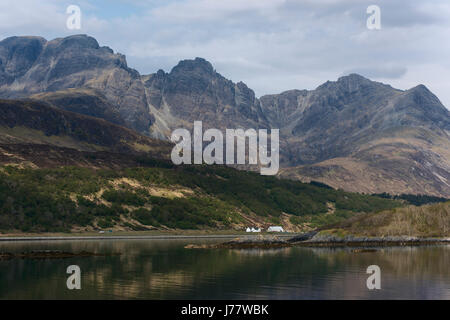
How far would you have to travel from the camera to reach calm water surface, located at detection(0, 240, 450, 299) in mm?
87000

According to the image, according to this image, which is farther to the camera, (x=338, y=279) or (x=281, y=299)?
(x=338, y=279)

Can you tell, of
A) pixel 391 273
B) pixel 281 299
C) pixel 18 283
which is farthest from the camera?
Answer: pixel 391 273

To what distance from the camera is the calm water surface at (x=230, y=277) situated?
285 ft

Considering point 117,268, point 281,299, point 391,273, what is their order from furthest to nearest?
point 117,268 → point 391,273 → point 281,299

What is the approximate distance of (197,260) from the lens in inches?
5561

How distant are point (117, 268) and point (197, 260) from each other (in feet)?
82.0

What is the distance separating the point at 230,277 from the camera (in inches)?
4205

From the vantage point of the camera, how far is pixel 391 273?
112 meters
